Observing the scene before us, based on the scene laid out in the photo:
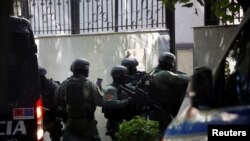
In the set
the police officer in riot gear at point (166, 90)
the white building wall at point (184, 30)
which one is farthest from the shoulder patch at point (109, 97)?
the white building wall at point (184, 30)

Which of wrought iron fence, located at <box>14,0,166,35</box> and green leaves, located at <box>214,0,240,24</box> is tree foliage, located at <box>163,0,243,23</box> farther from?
wrought iron fence, located at <box>14,0,166,35</box>

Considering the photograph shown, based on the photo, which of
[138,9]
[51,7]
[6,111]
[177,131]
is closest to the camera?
[177,131]

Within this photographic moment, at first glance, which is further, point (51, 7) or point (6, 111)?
point (51, 7)

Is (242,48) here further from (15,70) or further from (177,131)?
(15,70)

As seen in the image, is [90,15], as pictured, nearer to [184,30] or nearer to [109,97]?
[184,30]

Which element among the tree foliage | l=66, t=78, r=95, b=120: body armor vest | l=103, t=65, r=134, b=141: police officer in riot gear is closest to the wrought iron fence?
l=103, t=65, r=134, b=141: police officer in riot gear

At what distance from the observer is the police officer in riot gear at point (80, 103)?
6480 mm

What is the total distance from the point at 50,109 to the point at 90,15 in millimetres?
2238

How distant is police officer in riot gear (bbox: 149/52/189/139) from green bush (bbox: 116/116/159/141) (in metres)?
0.45

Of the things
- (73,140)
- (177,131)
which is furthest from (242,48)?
(73,140)

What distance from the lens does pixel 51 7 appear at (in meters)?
9.84

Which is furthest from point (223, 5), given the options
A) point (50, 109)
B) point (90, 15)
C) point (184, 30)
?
point (90, 15)

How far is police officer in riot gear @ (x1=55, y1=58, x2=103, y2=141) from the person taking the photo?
6.48 m

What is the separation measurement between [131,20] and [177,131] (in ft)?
18.7
